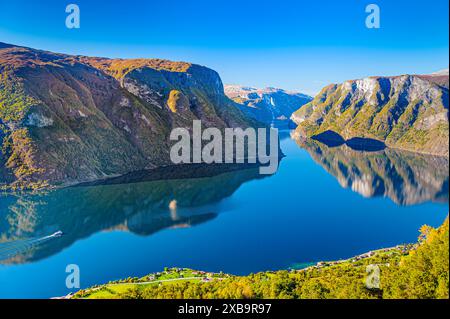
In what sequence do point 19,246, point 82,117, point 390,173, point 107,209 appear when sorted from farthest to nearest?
point 390,173 < point 82,117 < point 107,209 < point 19,246

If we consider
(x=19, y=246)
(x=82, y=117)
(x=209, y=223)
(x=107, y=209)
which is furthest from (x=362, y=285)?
(x=82, y=117)

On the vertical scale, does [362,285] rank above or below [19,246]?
above

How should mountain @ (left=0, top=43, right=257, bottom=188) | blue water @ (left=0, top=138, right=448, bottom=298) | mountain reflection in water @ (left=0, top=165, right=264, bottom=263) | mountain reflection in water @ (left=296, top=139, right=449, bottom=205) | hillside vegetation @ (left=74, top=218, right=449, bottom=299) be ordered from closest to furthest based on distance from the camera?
hillside vegetation @ (left=74, top=218, right=449, bottom=299) → blue water @ (left=0, top=138, right=448, bottom=298) → mountain reflection in water @ (left=0, top=165, right=264, bottom=263) → mountain reflection in water @ (left=296, top=139, right=449, bottom=205) → mountain @ (left=0, top=43, right=257, bottom=188)

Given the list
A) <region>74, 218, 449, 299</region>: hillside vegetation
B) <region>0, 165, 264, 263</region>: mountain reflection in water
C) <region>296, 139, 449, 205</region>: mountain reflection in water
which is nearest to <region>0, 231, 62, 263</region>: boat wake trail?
<region>0, 165, 264, 263</region>: mountain reflection in water

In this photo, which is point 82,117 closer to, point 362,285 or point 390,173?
point 390,173

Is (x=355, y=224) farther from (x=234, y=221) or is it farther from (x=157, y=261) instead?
(x=157, y=261)

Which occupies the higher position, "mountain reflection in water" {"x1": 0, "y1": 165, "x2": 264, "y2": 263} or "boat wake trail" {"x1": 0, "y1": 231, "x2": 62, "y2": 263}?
"mountain reflection in water" {"x1": 0, "y1": 165, "x2": 264, "y2": 263}

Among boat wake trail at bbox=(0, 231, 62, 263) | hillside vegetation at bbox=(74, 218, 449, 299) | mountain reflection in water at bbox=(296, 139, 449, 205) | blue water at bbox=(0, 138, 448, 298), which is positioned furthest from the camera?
mountain reflection in water at bbox=(296, 139, 449, 205)

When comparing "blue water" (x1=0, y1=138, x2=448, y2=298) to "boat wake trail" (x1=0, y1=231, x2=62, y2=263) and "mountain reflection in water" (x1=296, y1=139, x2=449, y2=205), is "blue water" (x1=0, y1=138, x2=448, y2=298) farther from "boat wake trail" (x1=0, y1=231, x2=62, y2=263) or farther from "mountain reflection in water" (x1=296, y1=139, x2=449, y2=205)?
"boat wake trail" (x1=0, y1=231, x2=62, y2=263)
